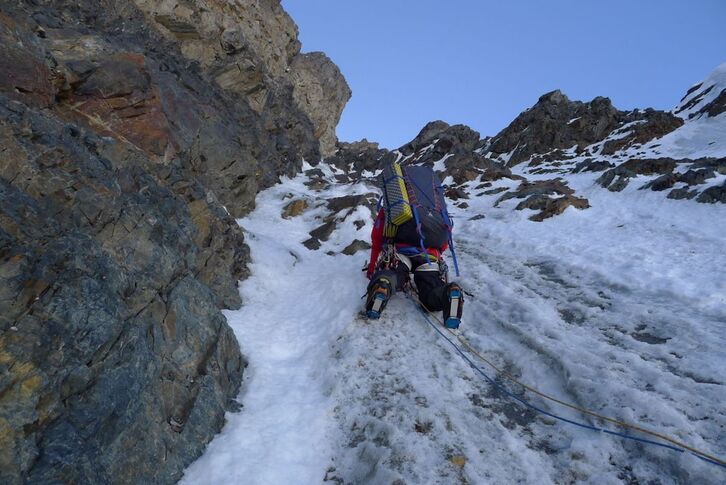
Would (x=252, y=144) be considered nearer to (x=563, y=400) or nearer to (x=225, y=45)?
(x=225, y=45)

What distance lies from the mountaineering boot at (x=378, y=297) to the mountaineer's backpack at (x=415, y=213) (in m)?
1.36

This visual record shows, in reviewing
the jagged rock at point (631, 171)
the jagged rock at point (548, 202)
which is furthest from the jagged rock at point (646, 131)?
the jagged rock at point (548, 202)

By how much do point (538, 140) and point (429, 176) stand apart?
52684 millimetres

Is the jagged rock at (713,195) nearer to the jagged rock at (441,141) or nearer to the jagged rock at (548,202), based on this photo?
the jagged rock at (548,202)

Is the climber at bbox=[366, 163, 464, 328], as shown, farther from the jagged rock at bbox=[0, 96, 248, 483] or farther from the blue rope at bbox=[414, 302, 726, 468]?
the jagged rock at bbox=[0, 96, 248, 483]

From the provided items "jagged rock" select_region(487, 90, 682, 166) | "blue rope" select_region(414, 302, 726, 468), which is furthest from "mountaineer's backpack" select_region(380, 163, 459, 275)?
"jagged rock" select_region(487, 90, 682, 166)

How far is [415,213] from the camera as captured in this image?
8.66 metres

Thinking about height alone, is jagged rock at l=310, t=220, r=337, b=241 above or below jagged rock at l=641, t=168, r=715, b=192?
below

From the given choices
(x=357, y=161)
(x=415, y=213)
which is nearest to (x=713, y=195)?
(x=415, y=213)

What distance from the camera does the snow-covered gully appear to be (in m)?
4.23

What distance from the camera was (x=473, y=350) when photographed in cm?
659

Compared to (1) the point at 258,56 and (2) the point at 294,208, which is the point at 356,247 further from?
(1) the point at 258,56

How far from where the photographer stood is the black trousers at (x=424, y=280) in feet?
25.8

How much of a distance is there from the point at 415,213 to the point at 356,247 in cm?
535
